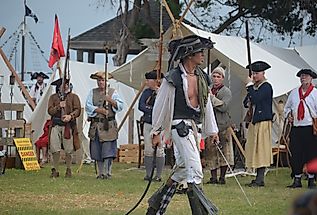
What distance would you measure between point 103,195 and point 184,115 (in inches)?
117

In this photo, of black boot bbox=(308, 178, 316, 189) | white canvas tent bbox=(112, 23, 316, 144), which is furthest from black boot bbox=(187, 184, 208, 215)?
white canvas tent bbox=(112, 23, 316, 144)

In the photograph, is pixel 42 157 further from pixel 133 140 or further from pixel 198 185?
pixel 198 185

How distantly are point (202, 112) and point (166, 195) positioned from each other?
0.67 m

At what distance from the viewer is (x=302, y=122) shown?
9.54 m

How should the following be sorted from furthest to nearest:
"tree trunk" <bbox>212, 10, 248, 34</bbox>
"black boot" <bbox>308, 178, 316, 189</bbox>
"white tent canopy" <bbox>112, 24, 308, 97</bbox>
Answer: "tree trunk" <bbox>212, 10, 248, 34</bbox>
"white tent canopy" <bbox>112, 24, 308, 97</bbox>
"black boot" <bbox>308, 178, 316, 189</bbox>

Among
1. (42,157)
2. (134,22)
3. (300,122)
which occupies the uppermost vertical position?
(134,22)

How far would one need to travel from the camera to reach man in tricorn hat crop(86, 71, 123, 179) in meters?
10.5

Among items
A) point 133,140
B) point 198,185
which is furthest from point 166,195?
point 133,140

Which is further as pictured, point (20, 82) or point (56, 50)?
point (56, 50)

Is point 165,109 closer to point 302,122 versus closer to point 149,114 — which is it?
point 302,122

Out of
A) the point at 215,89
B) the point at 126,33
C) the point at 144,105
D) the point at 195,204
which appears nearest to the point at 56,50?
the point at 144,105

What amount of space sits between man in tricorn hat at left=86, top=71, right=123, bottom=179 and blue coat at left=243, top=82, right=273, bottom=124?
6.46 ft

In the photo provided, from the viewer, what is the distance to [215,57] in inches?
505

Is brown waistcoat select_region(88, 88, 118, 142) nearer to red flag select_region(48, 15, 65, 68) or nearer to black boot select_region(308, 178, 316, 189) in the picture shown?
black boot select_region(308, 178, 316, 189)
